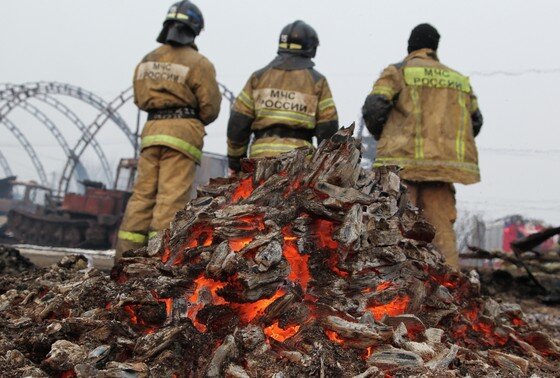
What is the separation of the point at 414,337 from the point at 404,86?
3.25m

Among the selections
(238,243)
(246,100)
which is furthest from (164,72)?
(238,243)

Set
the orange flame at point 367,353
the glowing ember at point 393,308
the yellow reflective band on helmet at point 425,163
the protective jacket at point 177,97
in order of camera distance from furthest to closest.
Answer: the protective jacket at point 177,97, the yellow reflective band on helmet at point 425,163, the glowing ember at point 393,308, the orange flame at point 367,353

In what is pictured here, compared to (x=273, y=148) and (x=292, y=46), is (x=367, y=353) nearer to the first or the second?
(x=273, y=148)

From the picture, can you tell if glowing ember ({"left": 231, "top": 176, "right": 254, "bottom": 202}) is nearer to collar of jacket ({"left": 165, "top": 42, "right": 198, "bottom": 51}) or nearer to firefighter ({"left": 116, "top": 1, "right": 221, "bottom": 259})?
firefighter ({"left": 116, "top": 1, "right": 221, "bottom": 259})

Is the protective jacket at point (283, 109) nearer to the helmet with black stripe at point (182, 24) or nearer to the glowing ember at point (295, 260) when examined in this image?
the helmet with black stripe at point (182, 24)

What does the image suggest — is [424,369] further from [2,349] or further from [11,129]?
[11,129]

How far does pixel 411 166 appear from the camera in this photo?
525cm

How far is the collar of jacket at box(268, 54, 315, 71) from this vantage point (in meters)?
5.48

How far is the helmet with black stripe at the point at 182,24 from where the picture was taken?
553 centimetres

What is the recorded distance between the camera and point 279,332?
2416 millimetres

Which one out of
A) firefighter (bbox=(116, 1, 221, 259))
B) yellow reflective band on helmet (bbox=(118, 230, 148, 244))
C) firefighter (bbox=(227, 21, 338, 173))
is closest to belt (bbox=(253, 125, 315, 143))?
firefighter (bbox=(227, 21, 338, 173))

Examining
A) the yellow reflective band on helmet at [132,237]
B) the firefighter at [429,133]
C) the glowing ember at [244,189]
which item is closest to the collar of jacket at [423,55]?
the firefighter at [429,133]

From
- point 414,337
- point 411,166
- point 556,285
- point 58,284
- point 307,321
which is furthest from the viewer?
point 556,285

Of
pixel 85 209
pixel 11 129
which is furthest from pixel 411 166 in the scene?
pixel 11 129
